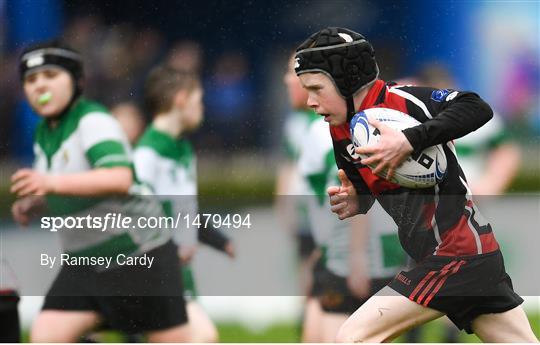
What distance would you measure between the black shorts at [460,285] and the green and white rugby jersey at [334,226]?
131cm

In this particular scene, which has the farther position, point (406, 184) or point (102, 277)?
point (102, 277)

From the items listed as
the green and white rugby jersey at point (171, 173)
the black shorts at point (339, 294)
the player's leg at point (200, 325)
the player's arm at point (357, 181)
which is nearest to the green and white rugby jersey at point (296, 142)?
the black shorts at point (339, 294)

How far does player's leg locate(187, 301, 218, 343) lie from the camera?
5.82 metres

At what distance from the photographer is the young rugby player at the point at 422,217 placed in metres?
4.27

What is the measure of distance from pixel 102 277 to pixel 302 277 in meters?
1.12

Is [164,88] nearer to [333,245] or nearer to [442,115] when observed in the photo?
[333,245]

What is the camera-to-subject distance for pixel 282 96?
598 centimetres

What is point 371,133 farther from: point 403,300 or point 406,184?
point 403,300

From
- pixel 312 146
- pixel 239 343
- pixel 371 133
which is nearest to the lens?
pixel 371 133

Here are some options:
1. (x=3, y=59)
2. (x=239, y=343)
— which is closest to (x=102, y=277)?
(x=239, y=343)

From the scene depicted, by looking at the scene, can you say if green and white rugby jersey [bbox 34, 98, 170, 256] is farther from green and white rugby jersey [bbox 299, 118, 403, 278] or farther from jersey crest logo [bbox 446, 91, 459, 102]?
jersey crest logo [bbox 446, 91, 459, 102]

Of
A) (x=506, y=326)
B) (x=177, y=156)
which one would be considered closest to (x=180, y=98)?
(x=177, y=156)

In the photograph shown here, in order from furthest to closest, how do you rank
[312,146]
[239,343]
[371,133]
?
[239,343] < [312,146] < [371,133]

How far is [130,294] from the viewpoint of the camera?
5941 millimetres
